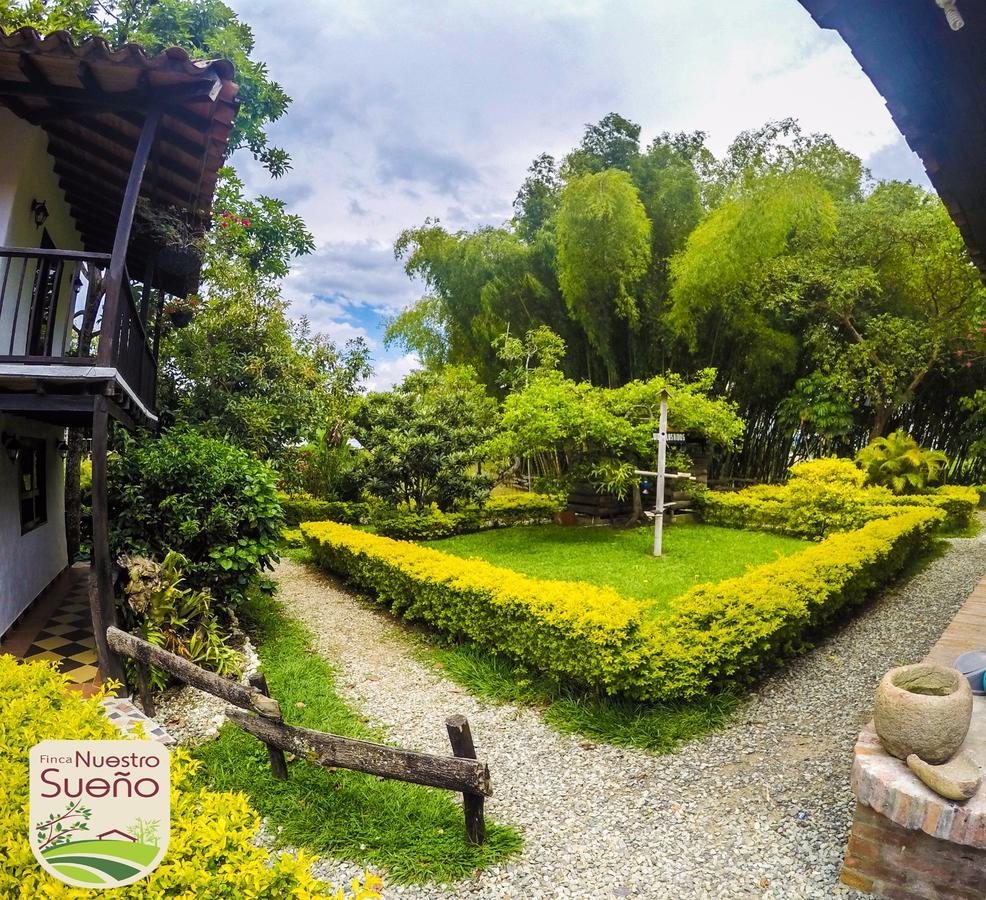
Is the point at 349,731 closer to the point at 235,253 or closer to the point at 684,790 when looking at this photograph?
the point at 684,790

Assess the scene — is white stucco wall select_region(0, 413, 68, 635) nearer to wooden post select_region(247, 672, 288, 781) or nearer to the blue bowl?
wooden post select_region(247, 672, 288, 781)

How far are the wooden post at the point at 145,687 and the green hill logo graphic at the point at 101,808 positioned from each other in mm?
3401

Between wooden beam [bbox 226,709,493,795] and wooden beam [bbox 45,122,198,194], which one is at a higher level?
wooden beam [bbox 45,122,198,194]

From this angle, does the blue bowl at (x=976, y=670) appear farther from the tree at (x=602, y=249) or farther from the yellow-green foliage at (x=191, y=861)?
the tree at (x=602, y=249)

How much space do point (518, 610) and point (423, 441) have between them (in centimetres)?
575

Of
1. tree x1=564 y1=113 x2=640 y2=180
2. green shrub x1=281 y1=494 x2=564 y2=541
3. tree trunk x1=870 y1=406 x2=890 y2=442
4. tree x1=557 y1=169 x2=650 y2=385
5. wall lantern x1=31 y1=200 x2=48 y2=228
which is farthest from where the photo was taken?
tree trunk x1=870 y1=406 x2=890 y2=442

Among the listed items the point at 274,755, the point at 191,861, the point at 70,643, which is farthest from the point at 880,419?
the point at 191,861

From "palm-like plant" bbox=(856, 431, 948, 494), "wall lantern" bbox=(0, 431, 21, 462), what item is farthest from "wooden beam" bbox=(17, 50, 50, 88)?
"palm-like plant" bbox=(856, 431, 948, 494)

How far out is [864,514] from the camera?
389 inches

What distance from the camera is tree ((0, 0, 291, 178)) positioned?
9.32 meters

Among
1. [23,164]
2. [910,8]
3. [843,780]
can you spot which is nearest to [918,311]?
[843,780]

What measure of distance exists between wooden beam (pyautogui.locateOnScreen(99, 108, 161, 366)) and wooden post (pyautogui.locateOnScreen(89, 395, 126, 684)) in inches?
15.3

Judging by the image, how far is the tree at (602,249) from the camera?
11820mm

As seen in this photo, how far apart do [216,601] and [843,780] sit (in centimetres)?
519
